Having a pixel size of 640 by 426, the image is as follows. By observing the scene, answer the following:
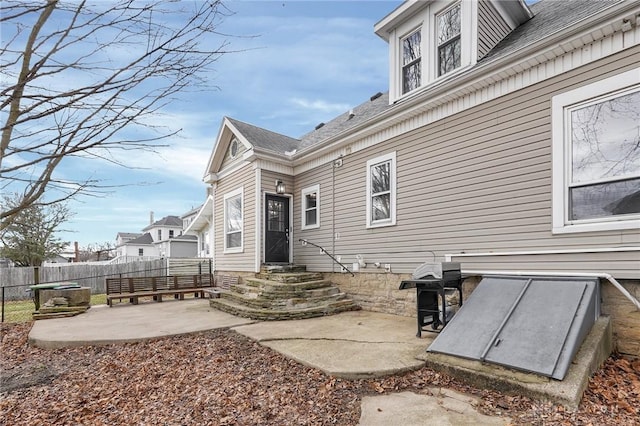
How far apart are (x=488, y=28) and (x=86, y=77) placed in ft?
23.2

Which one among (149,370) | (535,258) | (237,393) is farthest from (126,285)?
(535,258)

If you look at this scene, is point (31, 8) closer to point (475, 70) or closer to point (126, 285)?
point (475, 70)

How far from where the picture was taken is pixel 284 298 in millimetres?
7727

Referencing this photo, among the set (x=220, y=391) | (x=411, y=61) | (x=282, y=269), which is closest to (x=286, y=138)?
(x=282, y=269)

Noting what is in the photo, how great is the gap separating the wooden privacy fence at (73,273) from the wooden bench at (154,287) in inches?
169

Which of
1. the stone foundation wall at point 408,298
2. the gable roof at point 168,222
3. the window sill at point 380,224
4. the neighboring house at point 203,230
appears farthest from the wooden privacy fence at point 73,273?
the gable roof at point 168,222

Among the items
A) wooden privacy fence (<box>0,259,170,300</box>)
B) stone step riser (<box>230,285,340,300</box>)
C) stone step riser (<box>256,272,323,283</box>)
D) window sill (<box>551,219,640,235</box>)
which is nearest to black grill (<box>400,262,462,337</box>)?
window sill (<box>551,219,640,235</box>)

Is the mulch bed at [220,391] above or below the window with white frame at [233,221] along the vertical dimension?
below

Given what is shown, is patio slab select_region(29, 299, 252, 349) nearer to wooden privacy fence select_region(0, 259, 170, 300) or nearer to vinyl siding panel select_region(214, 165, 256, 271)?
vinyl siding panel select_region(214, 165, 256, 271)

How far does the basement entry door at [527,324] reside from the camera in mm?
3590

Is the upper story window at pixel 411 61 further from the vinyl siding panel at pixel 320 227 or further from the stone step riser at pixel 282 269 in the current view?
the stone step riser at pixel 282 269

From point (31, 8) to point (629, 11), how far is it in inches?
237

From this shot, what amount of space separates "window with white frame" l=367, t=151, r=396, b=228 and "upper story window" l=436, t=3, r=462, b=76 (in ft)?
6.54

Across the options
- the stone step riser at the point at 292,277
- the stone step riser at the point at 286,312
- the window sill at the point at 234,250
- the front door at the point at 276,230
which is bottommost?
the stone step riser at the point at 286,312
